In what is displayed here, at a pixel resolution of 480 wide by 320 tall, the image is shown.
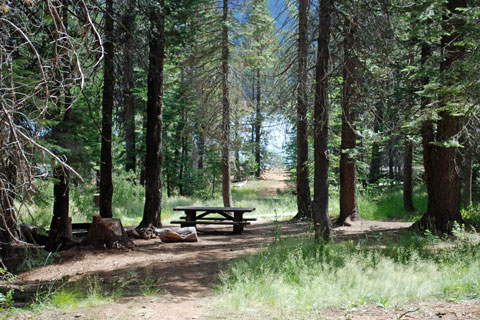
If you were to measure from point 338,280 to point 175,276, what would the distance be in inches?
Answer: 113

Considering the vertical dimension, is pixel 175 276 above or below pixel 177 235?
below

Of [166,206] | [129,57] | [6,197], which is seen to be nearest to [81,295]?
[6,197]

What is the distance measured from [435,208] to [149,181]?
24.7 ft

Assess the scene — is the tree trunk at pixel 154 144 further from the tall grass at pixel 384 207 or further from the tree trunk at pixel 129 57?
the tall grass at pixel 384 207

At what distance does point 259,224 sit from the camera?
553 inches

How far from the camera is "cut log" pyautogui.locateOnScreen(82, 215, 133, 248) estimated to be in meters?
8.94

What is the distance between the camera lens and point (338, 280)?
5641mm

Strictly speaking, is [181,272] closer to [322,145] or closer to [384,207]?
[322,145]

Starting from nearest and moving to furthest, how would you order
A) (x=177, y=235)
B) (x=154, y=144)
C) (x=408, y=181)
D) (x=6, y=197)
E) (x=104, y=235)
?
(x=6, y=197)
(x=104, y=235)
(x=177, y=235)
(x=154, y=144)
(x=408, y=181)

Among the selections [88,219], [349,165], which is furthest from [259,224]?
[88,219]

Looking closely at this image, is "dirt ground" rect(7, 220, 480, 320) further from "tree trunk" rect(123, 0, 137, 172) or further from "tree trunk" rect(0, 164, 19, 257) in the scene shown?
"tree trunk" rect(123, 0, 137, 172)

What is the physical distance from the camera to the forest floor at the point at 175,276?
187 inches

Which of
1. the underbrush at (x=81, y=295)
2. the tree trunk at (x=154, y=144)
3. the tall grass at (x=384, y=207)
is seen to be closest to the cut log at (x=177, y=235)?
the tree trunk at (x=154, y=144)

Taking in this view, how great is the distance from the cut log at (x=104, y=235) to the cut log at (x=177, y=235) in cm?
118
